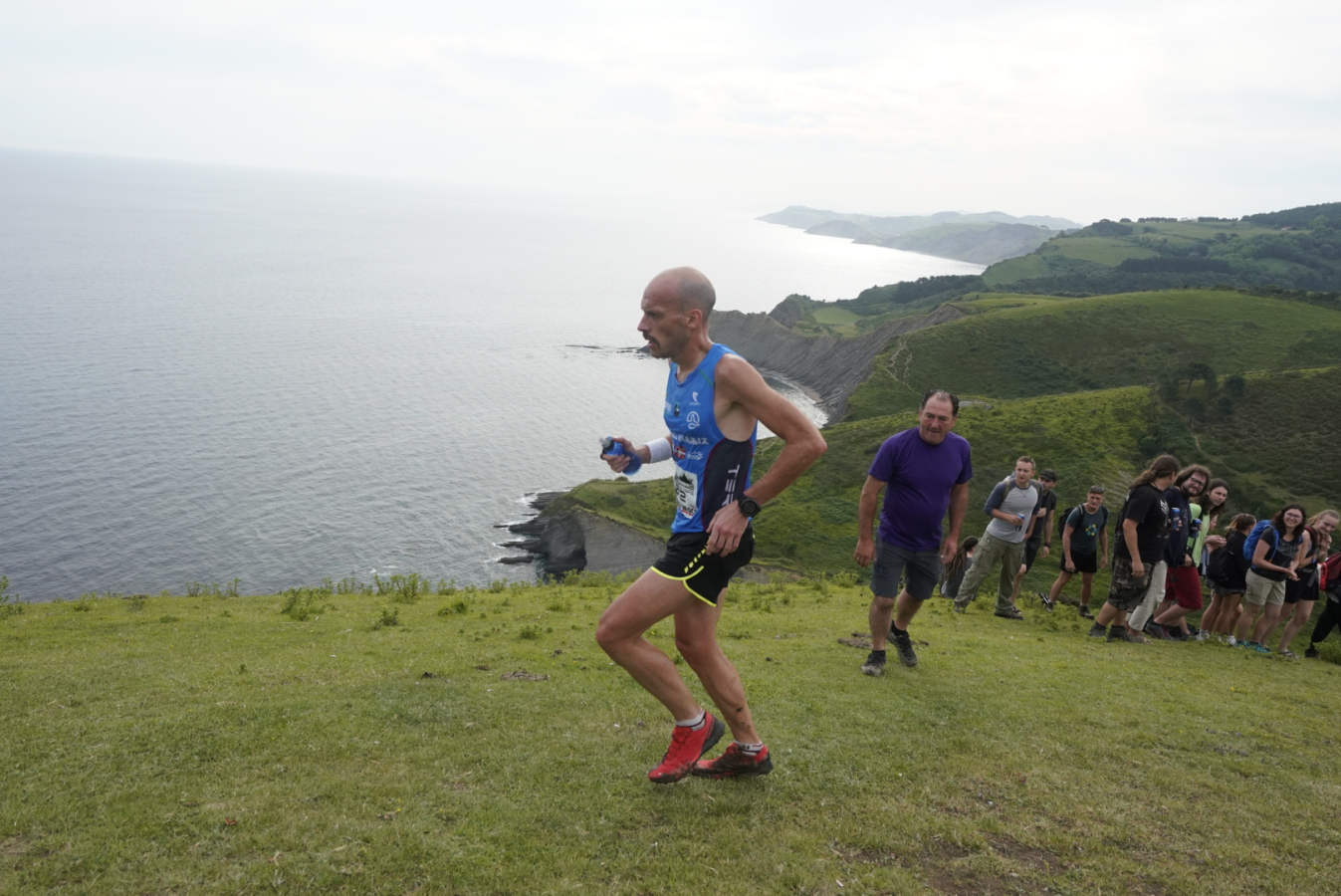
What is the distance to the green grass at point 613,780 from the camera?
14.9 ft

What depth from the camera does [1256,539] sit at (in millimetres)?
13102

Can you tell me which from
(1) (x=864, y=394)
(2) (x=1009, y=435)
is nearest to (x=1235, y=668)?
(2) (x=1009, y=435)

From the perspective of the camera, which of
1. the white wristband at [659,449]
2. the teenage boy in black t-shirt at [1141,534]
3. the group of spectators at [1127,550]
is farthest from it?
the teenage boy in black t-shirt at [1141,534]

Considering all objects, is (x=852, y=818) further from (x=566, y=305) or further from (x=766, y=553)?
(x=566, y=305)

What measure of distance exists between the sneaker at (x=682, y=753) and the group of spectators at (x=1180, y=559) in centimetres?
742

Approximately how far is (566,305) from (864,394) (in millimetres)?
108962

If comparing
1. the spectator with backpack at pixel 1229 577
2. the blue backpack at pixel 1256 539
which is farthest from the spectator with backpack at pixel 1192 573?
the blue backpack at pixel 1256 539

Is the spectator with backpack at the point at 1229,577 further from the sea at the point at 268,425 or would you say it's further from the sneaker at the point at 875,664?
the sea at the point at 268,425

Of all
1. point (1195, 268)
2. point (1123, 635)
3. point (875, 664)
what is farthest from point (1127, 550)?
point (1195, 268)

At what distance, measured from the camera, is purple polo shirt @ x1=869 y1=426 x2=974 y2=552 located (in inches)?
338

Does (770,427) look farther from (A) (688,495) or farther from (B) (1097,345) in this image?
(B) (1097,345)

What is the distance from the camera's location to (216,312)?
123938 millimetres

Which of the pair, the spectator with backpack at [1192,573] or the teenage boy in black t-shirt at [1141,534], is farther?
the spectator with backpack at [1192,573]

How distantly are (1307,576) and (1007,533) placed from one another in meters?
4.70
